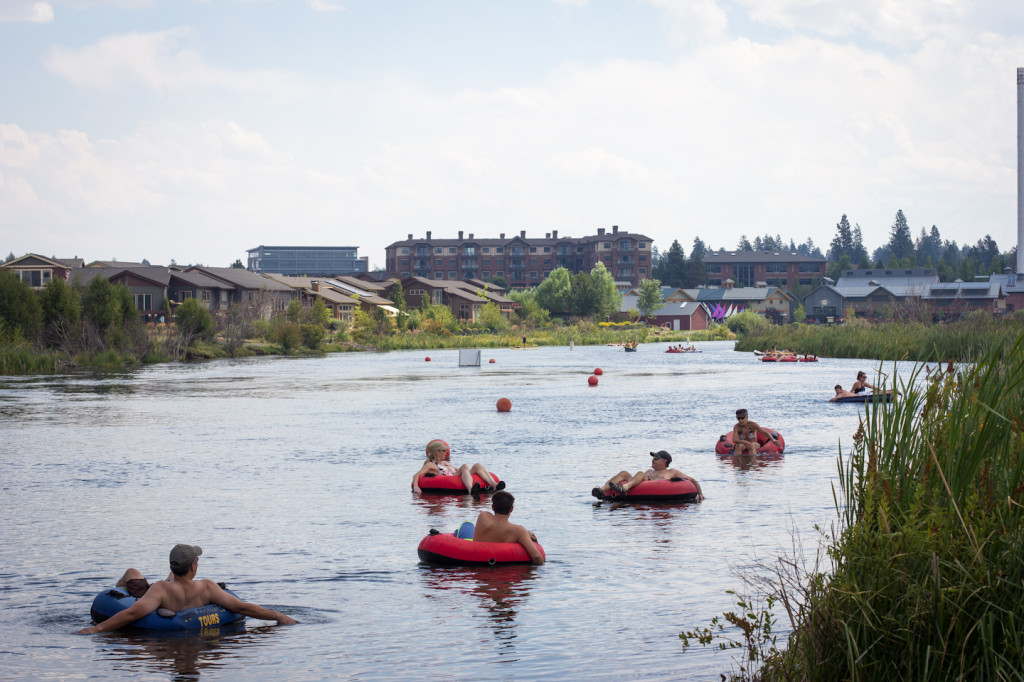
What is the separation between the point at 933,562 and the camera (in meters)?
7.20

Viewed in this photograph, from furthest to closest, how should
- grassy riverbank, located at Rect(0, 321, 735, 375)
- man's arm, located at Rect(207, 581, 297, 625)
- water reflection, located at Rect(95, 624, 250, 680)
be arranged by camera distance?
grassy riverbank, located at Rect(0, 321, 735, 375) < man's arm, located at Rect(207, 581, 297, 625) < water reflection, located at Rect(95, 624, 250, 680)

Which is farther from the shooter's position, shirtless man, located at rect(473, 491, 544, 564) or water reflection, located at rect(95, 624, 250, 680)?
shirtless man, located at rect(473, 491, 544, 564)

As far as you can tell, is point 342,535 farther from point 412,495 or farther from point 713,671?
point 713,671

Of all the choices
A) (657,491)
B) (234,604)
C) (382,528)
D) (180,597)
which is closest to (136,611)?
(180,597)

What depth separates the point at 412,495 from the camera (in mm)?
21844

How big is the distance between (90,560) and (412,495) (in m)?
7.25

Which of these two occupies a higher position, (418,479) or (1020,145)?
(1020,145)

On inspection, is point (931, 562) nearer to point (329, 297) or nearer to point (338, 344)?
point (338, 344)

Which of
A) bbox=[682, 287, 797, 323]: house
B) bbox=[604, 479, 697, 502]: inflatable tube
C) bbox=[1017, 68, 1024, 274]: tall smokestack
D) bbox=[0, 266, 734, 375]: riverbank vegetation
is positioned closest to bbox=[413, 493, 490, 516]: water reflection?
bbox=[604, 479, 697, 502]: inflatable tube

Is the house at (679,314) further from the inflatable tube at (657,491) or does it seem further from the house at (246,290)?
the inflatable tube at (657,491)

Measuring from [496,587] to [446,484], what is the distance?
7.65 meters

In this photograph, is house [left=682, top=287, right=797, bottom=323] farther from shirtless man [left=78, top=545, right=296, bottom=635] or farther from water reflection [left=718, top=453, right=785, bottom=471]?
shirtless man [left=78, top=545, right=296, bottom=635]

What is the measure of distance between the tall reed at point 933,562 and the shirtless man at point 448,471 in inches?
518

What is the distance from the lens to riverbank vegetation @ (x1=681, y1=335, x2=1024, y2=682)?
23.3 feet
